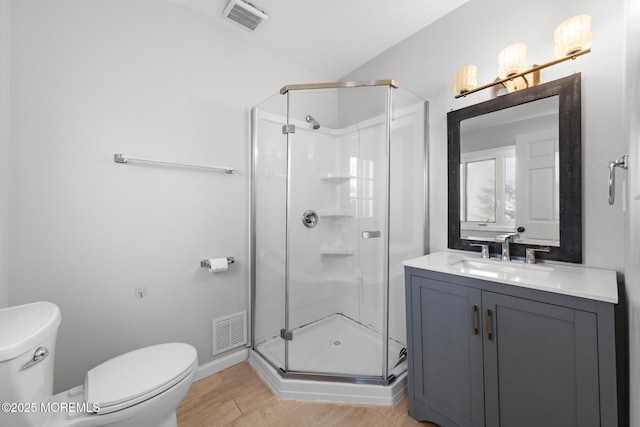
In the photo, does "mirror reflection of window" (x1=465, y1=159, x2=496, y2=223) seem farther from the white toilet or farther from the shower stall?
the white toilet

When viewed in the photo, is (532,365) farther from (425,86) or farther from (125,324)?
(125,324)

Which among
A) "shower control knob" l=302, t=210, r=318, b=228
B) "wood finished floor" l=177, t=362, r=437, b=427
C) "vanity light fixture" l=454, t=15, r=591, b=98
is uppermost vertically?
"vanity light fixture" l=454, t=15, r=591, b=98

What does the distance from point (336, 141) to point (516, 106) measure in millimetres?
1117

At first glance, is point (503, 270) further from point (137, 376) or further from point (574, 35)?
point (137, 376)

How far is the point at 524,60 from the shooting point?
142cm

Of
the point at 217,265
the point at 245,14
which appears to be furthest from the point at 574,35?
the point at 217,265

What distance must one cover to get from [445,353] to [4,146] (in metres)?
2.40

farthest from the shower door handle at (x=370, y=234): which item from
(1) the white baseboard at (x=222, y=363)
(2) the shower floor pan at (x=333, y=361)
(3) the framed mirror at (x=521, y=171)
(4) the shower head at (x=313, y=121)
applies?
(1) the white baseboard at (x=222, y=363)

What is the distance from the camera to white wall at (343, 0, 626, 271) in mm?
1220

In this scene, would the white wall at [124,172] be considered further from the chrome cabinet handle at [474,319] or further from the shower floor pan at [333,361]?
the chrome cabinet handle at [474,319]

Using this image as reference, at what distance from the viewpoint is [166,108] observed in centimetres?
172

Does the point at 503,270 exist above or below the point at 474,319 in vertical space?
above

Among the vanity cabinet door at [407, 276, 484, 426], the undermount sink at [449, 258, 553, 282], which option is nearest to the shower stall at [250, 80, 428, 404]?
the vanity cabinet door at [407, 276, 484, 426]

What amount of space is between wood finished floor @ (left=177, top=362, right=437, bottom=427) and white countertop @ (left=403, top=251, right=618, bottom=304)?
Answer: 34.5 inches
